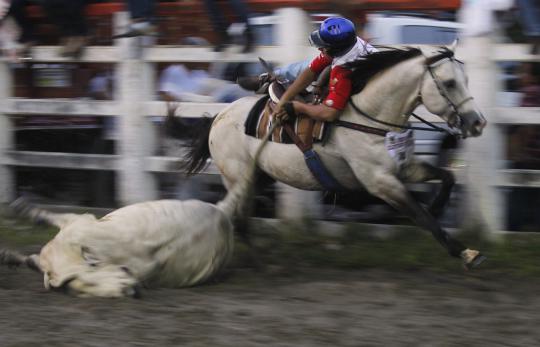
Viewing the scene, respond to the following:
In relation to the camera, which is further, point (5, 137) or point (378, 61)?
point (5, 137)

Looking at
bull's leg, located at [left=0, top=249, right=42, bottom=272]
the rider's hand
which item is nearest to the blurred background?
the rider's hand

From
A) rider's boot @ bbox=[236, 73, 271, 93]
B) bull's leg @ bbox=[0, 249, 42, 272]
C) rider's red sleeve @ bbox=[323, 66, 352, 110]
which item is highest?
rider's red sleeve @ bbox=[323, 66, 352, 110]

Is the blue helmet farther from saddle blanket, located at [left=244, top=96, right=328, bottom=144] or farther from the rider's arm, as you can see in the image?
saddle blanket, located at [left=244, top=96, right=328, bottom=144]

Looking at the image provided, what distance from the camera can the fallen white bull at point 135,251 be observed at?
5172 mm

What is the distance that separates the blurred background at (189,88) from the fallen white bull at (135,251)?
1527 millimetres

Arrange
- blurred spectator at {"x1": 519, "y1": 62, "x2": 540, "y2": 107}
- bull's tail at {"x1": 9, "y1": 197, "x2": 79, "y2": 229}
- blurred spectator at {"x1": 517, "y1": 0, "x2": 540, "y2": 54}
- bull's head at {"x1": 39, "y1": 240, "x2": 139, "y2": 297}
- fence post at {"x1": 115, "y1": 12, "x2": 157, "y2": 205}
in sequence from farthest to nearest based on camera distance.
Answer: fence post at {"x1": 115, "y1": 12, "x2": 157, "y2": 205} < blurred spectator at {"x1": 519, "y1": 62, "x2": 540, "y2": 107} < blurred spectator at {"x1": 517, "y1": 0, "x2": 540, "y2": 54} < bull's tail at {"x1": 9, "y1": 197, "x2": 79, "y2": 229} < bull's head at {"x1": 39, "y1": 240, "x2": 139, "y2": 297}

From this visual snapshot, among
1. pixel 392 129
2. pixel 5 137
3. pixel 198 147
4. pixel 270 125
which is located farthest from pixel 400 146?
pixel 5 137

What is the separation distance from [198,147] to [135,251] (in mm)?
1580

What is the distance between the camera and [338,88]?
5.77 metres

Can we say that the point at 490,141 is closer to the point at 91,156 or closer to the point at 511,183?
the point at 511,183

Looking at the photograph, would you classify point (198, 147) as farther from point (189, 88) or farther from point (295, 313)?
point (295, 313)

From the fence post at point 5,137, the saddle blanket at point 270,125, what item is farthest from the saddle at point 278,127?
the fence post at point 5,137

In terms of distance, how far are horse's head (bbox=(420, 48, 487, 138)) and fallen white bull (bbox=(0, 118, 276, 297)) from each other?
1.66m

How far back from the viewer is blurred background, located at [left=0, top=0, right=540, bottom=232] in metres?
6.46
